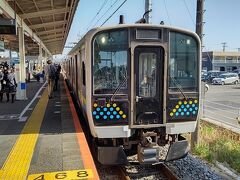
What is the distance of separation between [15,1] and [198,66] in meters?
8.89

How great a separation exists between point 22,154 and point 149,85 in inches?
106

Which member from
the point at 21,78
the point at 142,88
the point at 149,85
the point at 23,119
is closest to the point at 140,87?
the point at 142,88

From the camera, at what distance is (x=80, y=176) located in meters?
4.42

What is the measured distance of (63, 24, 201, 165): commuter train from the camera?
560 cm

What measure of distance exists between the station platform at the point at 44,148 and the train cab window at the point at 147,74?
1.56 m

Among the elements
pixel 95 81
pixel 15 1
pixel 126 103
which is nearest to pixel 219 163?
pixel 126 103

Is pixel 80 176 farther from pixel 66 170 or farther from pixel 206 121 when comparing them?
pixel 206 121

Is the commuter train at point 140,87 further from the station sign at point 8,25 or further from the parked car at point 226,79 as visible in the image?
the parked car at point 226,79

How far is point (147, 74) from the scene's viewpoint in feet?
19.0

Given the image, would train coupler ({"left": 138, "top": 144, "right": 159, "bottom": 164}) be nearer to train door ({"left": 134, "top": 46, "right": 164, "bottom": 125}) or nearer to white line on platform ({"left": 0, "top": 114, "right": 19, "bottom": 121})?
train door ({"left": 134, "top": 46, "right": 164, "bottom": 125})

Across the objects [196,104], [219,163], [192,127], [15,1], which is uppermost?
[15,1]

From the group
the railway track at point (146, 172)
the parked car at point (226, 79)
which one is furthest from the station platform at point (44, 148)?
the parked car at point (226, 79)

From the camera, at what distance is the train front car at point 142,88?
5605 millimetres

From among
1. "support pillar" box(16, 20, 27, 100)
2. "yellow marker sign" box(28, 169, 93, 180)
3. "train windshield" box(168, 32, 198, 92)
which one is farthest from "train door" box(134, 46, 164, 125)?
"support pillar" box(16, 20, 27, 100)
